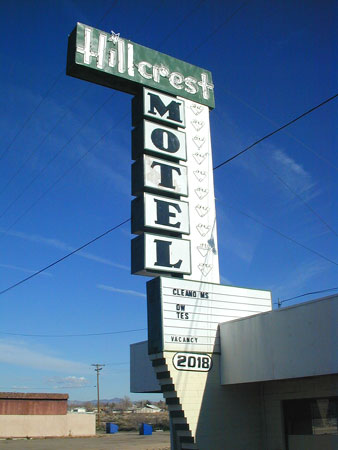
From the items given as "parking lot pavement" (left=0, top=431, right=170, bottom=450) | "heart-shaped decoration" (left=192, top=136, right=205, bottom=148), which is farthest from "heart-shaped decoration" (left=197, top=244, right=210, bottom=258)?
"parking lot pavement" (left=0, top=431, right=170, bottom=450)

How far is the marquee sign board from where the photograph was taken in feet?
48.9

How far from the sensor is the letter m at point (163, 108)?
17484 millimetres

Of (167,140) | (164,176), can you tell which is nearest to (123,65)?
(167,140)

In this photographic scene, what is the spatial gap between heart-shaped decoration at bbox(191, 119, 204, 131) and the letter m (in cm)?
68

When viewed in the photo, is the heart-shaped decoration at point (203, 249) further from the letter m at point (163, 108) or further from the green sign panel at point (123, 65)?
the green sign panel at point (123, 65)

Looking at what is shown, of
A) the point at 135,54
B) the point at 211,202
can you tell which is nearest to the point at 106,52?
the point at 135,54

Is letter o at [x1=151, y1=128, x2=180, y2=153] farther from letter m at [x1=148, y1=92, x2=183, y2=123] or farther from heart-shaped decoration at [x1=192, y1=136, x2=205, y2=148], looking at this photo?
heart-shaped decoration at [x1=192, y1=136, x2=205, y2=148]

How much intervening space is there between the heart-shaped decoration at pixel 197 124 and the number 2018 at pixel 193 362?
8.22 m

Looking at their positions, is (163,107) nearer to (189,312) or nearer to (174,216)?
(174,216)

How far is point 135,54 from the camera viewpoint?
18125 millimetres

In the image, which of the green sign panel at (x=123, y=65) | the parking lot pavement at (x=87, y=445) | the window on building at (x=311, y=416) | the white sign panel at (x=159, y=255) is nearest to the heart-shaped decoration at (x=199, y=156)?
the green sign panel at (x=123, y=65)

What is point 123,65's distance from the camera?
57.8 ft

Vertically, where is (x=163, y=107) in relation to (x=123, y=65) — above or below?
below

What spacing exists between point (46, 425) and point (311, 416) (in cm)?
3804
